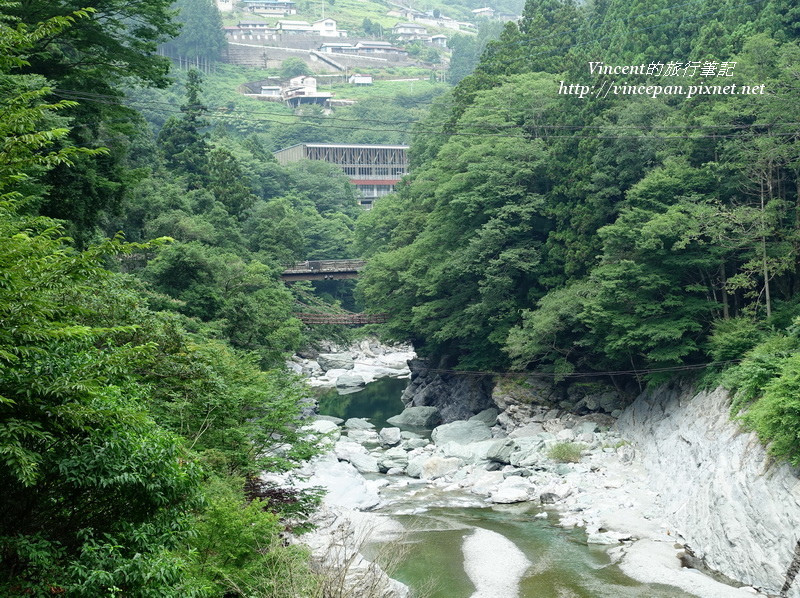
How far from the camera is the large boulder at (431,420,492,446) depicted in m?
32.8

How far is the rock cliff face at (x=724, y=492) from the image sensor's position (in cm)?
1719

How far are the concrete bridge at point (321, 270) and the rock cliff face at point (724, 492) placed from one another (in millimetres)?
22706

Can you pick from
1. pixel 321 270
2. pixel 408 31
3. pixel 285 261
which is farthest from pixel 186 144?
pixel 408 31

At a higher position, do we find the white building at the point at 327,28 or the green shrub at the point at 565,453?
the white building at the point at 327,28

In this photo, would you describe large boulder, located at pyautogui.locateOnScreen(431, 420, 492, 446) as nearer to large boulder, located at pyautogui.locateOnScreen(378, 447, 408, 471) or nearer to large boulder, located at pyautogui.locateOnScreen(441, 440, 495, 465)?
large boulder, located at pyautogui.locateOnScreen(441, 440, 495, 465)

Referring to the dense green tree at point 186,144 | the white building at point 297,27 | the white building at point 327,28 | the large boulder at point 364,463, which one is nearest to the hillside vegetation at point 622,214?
the large boulder at point 364,463

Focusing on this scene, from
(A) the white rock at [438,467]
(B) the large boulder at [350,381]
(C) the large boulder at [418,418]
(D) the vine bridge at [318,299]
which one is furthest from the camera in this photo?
(B) the large boulder at [350,381]

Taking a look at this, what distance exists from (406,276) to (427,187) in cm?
550

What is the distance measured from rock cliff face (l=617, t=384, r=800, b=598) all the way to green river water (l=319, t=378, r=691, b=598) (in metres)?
1.82

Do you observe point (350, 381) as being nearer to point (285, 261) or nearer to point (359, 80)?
point (285, 261)

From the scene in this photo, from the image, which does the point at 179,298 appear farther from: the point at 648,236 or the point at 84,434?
the point at 84,434

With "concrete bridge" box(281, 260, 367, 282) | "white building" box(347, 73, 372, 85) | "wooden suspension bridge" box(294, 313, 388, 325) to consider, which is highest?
"white building" box(347, 73, 372, 85)

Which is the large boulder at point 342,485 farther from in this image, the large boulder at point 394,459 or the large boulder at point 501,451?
the large boulder at point 501,451

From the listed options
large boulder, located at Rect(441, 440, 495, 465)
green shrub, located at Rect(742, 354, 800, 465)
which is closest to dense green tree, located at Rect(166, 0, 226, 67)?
large boulder, located at Rect(441, 440, 495, 465)
